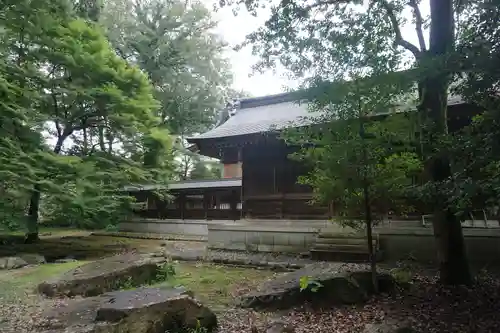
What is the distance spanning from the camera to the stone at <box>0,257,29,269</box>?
10172 millimetres

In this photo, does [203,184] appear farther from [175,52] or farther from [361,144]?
[361,144]

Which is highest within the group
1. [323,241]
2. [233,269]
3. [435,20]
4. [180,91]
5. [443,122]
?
[180,91]

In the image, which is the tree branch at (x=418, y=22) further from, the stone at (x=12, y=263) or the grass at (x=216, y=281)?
the stone at (x=12, y=263)

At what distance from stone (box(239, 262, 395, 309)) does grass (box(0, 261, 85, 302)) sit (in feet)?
15.3

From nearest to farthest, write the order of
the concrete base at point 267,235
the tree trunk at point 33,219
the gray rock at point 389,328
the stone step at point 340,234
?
the gray rock at point 389,328
the stone step at point 340,234
the concrete base at point 267,235
the tree trunk at point 33,219

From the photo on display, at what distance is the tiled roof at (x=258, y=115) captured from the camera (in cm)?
1330

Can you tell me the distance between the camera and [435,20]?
21.5 ft

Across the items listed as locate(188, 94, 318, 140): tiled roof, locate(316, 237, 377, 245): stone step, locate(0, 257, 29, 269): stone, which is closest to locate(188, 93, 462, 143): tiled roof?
locate(188, 94, 318, 140): tiled roof

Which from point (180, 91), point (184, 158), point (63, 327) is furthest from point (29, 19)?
point (184, 158)

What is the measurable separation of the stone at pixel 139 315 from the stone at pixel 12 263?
20.2ft

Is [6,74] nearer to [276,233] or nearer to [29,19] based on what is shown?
[29,19]

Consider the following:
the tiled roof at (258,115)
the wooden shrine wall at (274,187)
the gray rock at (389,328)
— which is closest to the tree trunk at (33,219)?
the tiled roof at (258,115)

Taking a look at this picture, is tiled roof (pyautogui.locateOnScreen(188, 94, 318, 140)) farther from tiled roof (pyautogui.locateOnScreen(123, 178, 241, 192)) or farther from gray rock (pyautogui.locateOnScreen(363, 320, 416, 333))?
gray rock (pyautogui.locateOnScreen(363, 320, 416, 333))

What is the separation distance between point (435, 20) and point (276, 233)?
24.8ft
